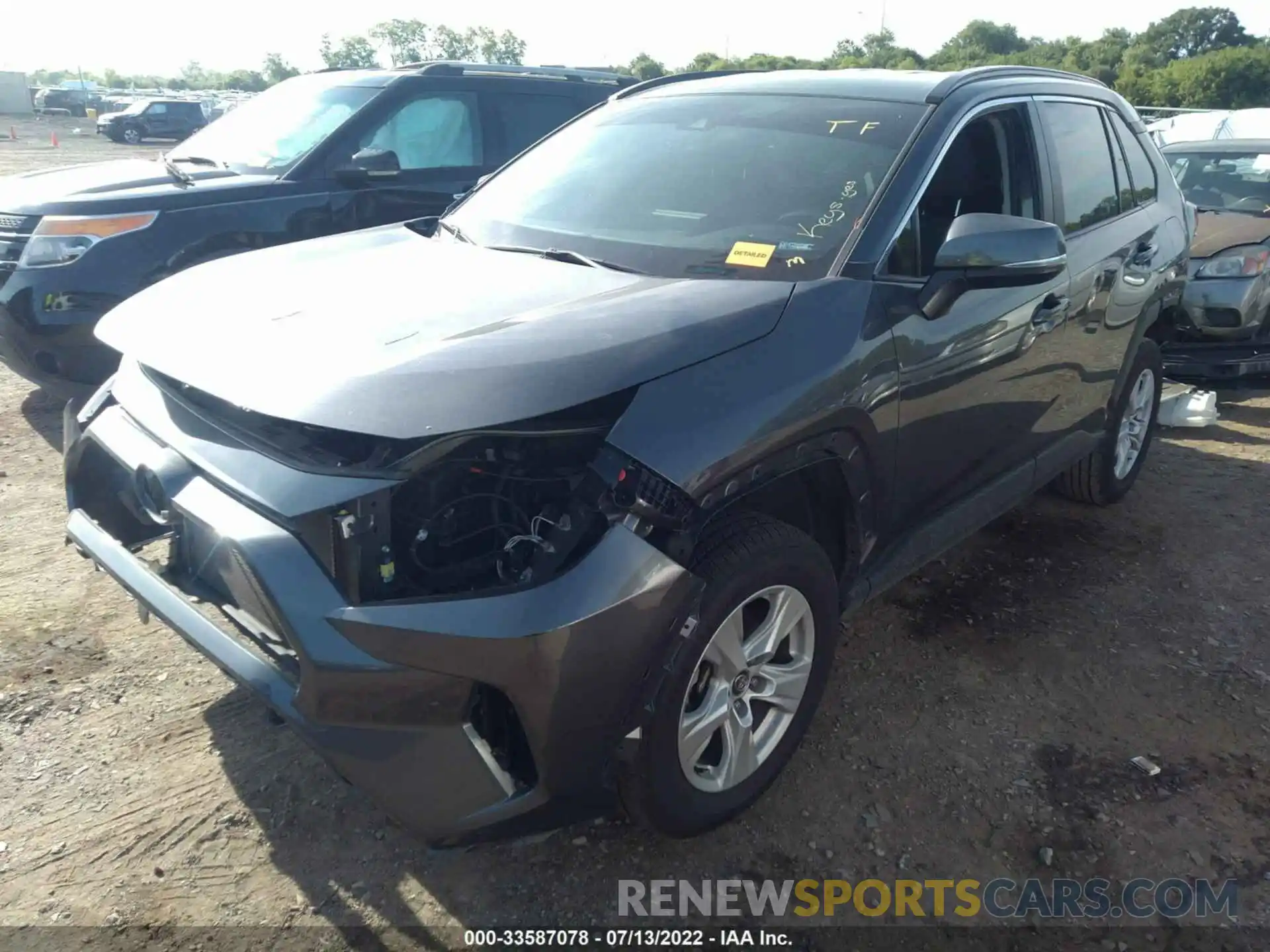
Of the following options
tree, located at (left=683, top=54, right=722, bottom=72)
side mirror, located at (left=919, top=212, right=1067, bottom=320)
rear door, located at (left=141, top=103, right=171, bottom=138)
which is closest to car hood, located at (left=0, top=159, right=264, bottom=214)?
side mirror, located at (left=919, top=212, right=1067, bottom=320)

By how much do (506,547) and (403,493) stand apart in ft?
0.94

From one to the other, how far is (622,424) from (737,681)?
786 millimetres

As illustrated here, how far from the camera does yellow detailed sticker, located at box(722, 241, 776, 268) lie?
2785 mm

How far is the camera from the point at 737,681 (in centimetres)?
249

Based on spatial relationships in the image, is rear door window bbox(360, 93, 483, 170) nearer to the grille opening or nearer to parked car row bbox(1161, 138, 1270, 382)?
the grille opening

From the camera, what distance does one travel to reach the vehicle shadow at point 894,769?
7.95 ft

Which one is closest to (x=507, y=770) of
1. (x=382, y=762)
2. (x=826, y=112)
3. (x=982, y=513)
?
(x=382, y=762)

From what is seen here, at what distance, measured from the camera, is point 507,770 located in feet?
6.82

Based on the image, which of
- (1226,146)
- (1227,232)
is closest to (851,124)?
(1227,232)

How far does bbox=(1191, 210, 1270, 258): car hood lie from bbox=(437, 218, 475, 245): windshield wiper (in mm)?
5624

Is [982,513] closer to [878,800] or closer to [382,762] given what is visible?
[878,800]

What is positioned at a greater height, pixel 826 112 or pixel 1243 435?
pixel 826 112

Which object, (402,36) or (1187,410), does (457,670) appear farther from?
(402,36)

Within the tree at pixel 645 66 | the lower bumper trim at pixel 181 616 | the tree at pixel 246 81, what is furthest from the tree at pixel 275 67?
the lower bumper trim at pixel 181 616
